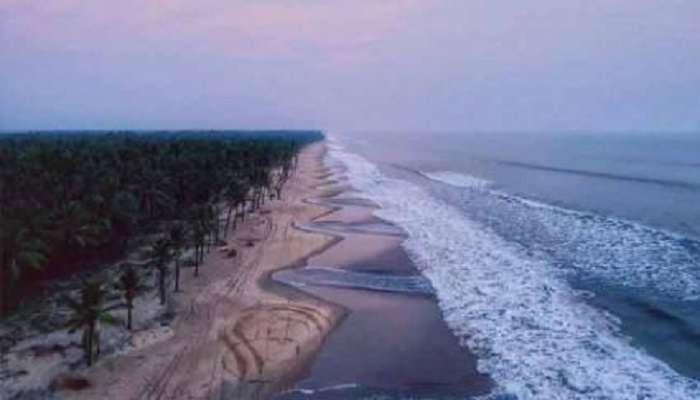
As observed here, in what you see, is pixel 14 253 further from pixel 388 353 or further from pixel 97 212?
pixel 388 353

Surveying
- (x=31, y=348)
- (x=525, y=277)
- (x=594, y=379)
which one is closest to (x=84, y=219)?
(x=31, y=348)

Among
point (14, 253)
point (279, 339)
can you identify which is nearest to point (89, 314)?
point (279, 339)

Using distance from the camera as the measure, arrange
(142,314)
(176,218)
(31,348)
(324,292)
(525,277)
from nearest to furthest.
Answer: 1. (31,348)
2. (142,314)
3. (324,292)
4. (525,277)
5. (176,218)

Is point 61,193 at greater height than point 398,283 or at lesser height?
greater

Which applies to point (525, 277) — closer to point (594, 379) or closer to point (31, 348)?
point (594, 379)

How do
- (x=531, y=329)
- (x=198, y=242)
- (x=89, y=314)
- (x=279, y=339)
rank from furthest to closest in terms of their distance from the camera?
(x=198, y=242)
(x=531, y=329)
(x=279, y=339)
(x=89, y=314)

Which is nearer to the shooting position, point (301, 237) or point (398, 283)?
point (398, 283)

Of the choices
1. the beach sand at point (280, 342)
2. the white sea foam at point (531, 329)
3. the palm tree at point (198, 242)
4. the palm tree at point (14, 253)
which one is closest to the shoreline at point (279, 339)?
the beach sand at point (280, 342)
